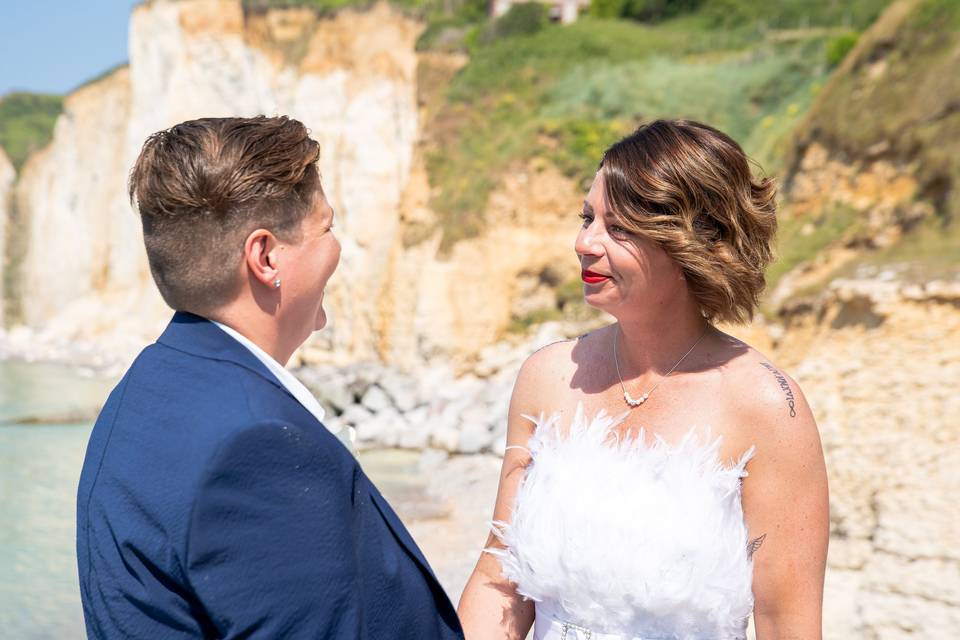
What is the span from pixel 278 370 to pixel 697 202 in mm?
1114

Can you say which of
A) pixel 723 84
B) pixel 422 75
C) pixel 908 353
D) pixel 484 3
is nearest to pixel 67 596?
pixel 908 353

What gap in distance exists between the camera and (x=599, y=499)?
2.17 metres

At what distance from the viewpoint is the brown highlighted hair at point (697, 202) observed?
2.11 metres

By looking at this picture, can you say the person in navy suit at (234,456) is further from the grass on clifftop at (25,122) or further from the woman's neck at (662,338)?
the grass on clifftop at (25,122)

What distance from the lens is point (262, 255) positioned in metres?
1.56

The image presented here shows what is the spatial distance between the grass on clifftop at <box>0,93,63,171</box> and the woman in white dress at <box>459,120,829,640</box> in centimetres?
4563

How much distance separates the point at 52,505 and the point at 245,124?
32.2 ft

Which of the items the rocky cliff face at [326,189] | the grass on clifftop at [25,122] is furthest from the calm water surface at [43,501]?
the grass on clifftop at [25,122]

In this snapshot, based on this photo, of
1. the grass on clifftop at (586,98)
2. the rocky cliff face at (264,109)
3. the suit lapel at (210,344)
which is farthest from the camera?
the rocky cliff face at (264,109)

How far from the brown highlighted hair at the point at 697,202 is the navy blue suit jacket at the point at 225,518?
1039 mm

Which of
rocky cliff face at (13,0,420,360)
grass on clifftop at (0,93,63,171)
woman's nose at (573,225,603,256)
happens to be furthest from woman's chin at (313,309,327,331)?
grass on clifftop at (0,93,63,171)

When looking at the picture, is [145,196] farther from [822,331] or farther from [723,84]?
[723,84]

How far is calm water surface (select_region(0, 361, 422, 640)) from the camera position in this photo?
6672 mm

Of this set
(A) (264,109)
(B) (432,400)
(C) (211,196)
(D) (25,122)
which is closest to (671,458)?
(C) (211,196)
